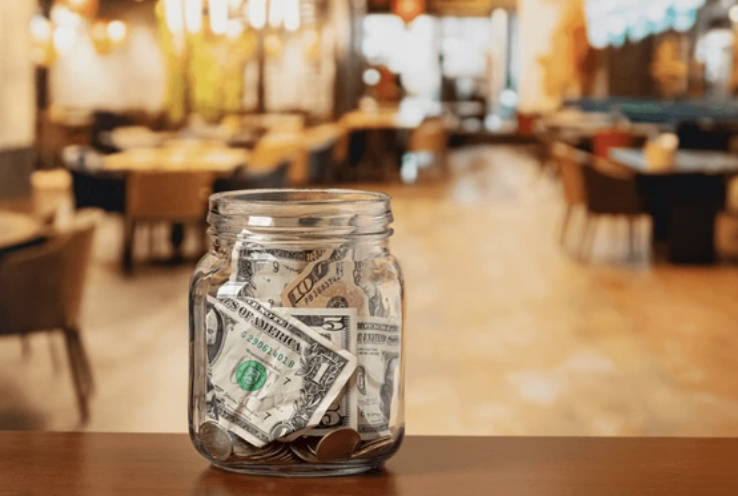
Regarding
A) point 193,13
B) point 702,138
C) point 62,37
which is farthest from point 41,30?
point 702,138

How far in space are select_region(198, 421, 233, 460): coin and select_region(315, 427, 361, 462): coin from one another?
0.26ft

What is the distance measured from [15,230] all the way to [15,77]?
288cm

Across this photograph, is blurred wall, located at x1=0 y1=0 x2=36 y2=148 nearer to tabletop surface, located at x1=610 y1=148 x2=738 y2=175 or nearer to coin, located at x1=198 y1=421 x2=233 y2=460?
tabletop surface, located at x1=610 y1=148 x2=738 y2=175

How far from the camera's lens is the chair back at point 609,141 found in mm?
11773

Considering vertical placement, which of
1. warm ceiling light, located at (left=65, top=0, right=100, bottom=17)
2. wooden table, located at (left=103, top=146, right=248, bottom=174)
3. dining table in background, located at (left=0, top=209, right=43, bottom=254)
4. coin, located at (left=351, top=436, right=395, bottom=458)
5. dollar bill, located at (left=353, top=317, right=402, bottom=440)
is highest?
warm ceiling light, located at (left=65, top=0, right=100, bottom=17)

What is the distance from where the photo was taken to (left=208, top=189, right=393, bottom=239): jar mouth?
0.96 meters

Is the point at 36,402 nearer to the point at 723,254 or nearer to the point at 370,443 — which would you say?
the point at 370,443

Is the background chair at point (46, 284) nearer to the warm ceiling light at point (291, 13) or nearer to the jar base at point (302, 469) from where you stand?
the warm ceiling light at point (291, 13)

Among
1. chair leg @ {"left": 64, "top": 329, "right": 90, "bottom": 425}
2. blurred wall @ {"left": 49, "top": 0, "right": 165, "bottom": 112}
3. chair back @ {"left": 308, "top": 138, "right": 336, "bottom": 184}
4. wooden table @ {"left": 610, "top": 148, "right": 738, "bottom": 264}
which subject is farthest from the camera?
blurred wall @ {"left": 49, "top": 0, "right": 165, "bottom": 112}

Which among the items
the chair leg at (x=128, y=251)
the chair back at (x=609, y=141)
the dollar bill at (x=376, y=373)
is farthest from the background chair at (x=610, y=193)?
the dollar bill at (x=376, y=373)

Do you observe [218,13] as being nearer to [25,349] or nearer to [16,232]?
[25,349]

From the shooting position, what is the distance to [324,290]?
94 cm

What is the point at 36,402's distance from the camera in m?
4.76

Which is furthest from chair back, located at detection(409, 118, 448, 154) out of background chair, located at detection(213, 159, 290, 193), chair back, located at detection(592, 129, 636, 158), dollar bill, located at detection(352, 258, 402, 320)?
dollar bill, located at detection(352, 258, 402, 320)
